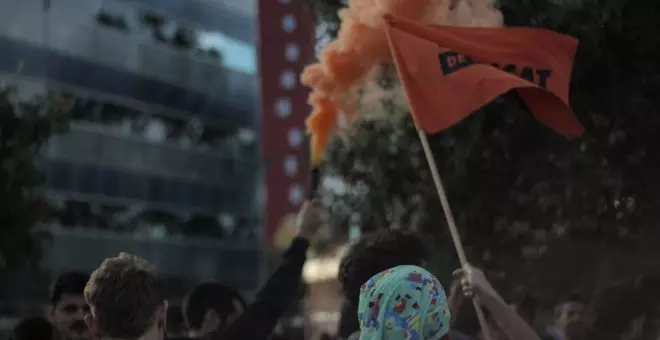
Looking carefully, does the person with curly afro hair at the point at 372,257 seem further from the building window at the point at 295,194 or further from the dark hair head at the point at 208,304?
the building window at the point at 295,194

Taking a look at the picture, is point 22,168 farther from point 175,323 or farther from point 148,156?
point 148,156

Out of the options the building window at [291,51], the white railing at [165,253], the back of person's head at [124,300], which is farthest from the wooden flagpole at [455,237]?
the building window at [291,51]

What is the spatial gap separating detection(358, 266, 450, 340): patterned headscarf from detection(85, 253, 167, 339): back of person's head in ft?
2.53

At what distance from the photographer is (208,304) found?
15.8ft

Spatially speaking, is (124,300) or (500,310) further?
(500,310)

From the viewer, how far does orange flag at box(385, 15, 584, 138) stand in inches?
212

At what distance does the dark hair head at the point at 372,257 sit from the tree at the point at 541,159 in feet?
13.1

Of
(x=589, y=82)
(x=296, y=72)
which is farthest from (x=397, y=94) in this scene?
(x=296, y=72)

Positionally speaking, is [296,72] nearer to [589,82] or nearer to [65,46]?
[65,46]

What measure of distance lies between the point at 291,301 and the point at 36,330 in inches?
59.1

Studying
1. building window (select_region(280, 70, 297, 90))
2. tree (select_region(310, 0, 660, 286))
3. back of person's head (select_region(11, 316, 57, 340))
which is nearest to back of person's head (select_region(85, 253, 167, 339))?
back of person's head (select_region(11, 316, 57, 340))

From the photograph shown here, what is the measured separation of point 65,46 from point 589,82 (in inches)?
907

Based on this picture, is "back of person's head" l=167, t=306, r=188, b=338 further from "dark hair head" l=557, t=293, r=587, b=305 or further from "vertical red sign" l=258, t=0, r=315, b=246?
"vertical red sign" l=258, t=0, r=315, b=246

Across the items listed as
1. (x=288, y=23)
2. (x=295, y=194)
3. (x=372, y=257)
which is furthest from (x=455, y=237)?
(x=295, y=194)
